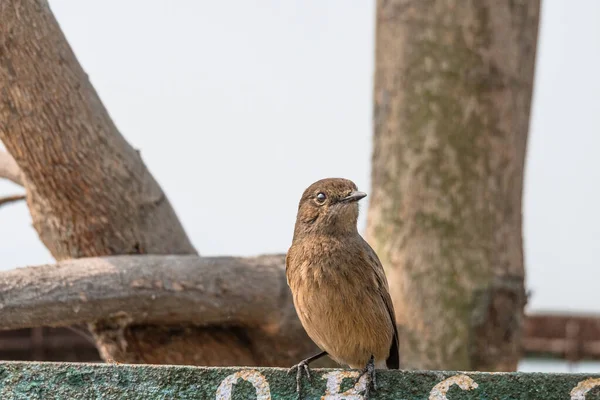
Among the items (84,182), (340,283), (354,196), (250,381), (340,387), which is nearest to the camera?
(250,381)

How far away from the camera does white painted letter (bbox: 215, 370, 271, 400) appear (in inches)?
112

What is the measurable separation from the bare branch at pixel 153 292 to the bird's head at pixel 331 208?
3.29ft

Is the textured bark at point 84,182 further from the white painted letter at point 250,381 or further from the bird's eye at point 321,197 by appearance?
the white painted letter at point 250,381

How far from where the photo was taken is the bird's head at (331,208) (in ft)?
13.0

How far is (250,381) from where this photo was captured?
2.87 m

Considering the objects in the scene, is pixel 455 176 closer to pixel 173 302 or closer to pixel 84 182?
pixel 173 302

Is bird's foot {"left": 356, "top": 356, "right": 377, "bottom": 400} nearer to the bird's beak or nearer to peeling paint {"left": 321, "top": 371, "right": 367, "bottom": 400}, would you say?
peeling paint {"left": 321, "top": 371, "right": 367, "bottom": 400}

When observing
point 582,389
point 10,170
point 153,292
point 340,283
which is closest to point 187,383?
point 340,283

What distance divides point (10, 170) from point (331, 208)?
2189 millimetres

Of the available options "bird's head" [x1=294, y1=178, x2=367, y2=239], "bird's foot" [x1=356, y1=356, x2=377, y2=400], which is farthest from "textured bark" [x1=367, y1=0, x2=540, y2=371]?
"bird's foot" [x1=356, y1=356, x2=377, y2=400]

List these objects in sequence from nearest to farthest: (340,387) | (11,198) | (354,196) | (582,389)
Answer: (582,389) → (340,387) → (354,196) → (11,198)

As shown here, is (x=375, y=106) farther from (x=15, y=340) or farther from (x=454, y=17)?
(x=15, y=340)

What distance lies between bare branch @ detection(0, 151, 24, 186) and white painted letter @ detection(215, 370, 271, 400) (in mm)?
2704

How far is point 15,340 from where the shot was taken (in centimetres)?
1031
